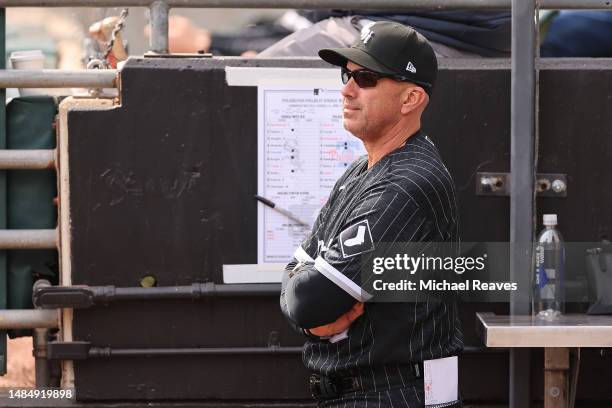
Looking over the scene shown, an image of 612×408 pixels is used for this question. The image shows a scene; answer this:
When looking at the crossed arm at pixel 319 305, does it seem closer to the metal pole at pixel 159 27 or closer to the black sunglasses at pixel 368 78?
the black sunglasses at pixel 368 78

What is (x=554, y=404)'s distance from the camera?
4.68 meters

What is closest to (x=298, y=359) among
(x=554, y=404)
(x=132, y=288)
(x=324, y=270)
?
(x=132, y=288)

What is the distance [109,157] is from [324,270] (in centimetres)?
170

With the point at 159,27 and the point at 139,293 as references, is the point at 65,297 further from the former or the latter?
the point at 159,27

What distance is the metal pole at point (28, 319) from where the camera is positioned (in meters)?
4.96

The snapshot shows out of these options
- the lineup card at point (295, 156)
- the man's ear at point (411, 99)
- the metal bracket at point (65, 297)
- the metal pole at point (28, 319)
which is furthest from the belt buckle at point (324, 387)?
the metal pole at point (28, 319)

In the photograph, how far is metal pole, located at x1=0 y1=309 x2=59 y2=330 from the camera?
16.3ft

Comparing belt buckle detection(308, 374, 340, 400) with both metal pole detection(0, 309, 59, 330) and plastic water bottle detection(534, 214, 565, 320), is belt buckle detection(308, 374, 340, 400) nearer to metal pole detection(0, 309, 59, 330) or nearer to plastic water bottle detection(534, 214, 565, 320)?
plastic water bottle detection(534, 214, 565, 320)

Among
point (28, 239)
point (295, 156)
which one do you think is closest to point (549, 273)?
point (295, 156)

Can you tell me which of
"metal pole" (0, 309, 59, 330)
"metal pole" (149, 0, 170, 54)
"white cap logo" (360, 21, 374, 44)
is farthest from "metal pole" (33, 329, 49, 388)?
"white cap logo" (360, 21, 374, 44)

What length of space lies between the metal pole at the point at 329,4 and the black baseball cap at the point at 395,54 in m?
1.21

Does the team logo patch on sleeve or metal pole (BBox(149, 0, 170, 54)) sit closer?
the team logo patch on sleeve

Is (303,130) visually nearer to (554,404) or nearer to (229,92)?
(229,92)

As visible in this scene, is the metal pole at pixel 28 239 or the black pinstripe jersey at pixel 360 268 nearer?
the black pinstripe jersey at pixel 360 268
